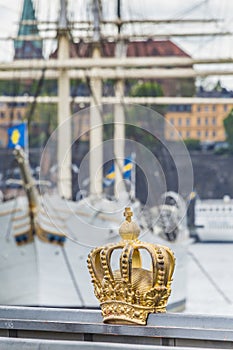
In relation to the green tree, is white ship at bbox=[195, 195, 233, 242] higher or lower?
lower

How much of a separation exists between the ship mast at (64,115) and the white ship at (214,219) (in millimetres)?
12253

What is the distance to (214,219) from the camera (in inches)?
1996

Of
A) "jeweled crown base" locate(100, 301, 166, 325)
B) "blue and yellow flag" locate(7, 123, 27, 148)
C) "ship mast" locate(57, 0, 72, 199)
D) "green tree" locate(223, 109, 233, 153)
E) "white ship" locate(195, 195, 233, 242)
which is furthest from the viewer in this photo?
"white ship" locate(195, 195, 233, 242)

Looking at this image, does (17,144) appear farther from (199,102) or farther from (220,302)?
(199,102)

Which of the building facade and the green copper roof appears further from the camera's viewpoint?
the building facade

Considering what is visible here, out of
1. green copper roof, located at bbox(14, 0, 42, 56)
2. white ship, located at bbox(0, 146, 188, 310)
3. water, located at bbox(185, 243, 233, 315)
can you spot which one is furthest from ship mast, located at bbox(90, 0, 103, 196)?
water, located at bbox(185, 243, 233, 315)

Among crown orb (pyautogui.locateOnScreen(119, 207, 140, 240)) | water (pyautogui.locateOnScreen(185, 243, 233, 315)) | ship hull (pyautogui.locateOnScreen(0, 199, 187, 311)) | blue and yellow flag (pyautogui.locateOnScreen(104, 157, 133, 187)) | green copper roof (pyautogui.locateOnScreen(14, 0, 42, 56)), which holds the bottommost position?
water (pyautogui.locateOnScreen(185, 243, 233, 315))

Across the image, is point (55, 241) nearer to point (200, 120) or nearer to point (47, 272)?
point (47, 272)

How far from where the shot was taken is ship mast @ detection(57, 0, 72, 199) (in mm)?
34906

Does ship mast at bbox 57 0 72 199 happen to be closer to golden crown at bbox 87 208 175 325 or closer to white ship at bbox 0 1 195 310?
white ship at bbox 0 1 195 310

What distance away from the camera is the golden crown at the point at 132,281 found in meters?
6.49

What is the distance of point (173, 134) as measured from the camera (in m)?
44.9

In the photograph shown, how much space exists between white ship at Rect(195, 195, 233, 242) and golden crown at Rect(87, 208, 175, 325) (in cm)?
4273

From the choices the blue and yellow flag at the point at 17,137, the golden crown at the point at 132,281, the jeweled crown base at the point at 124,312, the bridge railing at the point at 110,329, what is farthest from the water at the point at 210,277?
the bridge railing at the point at 110,329
